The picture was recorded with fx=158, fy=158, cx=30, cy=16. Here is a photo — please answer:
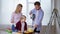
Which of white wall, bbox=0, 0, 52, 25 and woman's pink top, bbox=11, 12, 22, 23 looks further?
white wall, bbox=0, 0, 52, 25

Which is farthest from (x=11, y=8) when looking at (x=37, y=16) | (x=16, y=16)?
(x=37, y=16)

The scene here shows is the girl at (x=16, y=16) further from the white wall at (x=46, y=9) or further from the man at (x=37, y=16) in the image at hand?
the white wall at (x=46, y=9)

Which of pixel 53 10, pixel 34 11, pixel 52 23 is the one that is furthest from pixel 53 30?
pixel 34 11

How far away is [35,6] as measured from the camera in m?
1.28

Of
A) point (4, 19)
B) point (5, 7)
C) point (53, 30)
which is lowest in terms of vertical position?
point (53, 30)

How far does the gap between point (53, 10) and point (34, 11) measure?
23 cm

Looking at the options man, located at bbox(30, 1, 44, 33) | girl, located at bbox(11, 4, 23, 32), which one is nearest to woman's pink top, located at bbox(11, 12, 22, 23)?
girl, located at bbox(11, 4, 23, 32)

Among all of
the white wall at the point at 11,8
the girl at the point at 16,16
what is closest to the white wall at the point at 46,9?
the white wall at the point at 11,8

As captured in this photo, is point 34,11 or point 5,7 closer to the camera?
point 34,11

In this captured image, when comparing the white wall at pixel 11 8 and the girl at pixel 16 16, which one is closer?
the girl at pixel 16 16

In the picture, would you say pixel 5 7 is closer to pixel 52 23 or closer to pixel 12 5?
pixel 12 5

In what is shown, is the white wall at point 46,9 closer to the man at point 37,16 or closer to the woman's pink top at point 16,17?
the man at point 37,16

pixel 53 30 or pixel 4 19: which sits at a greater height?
pixel 4 19

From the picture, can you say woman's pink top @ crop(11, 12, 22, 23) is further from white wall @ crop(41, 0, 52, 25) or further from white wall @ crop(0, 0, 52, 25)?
white wall @ crop(41, 0, 52, 25)
